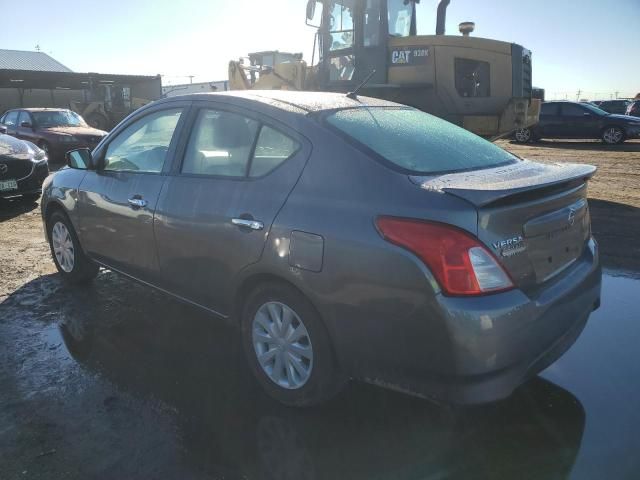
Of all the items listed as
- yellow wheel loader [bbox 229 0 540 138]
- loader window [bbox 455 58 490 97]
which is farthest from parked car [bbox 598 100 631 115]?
loader window [bbox 455 58 490 97]

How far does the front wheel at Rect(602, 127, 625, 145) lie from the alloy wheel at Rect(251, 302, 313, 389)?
18683 millimetres

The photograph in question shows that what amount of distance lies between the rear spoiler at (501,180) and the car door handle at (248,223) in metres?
0.86

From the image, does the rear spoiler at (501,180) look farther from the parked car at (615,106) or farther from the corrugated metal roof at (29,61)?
the corrugated metal roof at (29,61)

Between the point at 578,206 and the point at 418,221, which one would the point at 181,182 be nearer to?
the point at 418,221

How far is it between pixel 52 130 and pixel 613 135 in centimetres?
1815

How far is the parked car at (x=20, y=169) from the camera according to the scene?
8117mm

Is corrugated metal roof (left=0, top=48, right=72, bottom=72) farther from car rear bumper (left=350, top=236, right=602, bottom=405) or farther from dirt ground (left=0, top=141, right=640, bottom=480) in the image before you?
car rear bumper (left=350, top=236, right=602, bottom=405)

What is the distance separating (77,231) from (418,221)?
3444 mm

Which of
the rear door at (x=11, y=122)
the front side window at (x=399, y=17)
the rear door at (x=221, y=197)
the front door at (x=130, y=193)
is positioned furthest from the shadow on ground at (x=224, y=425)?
the rear door at (x=11, y=122)

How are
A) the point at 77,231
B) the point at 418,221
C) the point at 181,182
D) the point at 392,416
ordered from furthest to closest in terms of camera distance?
the point at 77,231 < the point at 181,182 < the point at 392,416 < the point at 418,221

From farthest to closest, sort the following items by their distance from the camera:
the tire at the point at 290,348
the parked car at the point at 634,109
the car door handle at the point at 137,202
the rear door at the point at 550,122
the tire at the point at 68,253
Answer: the parked car at the point at 634,109 → the rear door at the point at 550,122 → the tire at the point at 68,253 → the car door handle at the point at 137,202 → the tire at the point at 290,348

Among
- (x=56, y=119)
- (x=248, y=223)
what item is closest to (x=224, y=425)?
(x=248, y=223)

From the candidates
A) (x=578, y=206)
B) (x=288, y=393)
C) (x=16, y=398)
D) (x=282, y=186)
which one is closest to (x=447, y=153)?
(x=578, y=206)

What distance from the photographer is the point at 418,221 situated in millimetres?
2250
